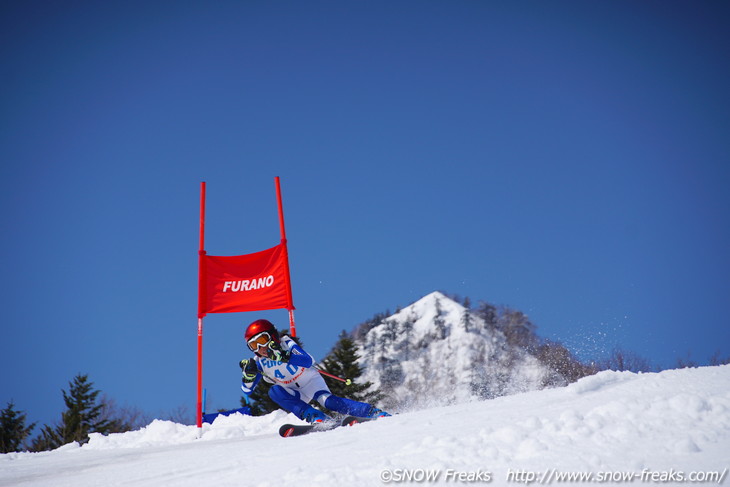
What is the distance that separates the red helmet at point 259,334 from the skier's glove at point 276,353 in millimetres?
97

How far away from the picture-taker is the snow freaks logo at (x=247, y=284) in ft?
36.1

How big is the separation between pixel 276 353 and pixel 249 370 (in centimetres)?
51

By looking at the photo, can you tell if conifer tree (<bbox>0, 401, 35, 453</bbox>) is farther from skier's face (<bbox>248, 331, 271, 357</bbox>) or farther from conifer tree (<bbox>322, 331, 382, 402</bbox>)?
skier's face (<bbox>248, 331, 271, 357</bbox>)

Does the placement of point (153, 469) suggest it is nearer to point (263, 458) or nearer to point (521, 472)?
point (263, 458)

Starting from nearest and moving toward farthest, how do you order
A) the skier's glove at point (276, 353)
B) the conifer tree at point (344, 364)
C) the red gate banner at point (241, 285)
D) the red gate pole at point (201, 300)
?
the skier's glove at point (276, 353) → the red gate pole at point (201, 300) → the red gate banner at point (241, 285) → the conifer tree at point (344, 364)

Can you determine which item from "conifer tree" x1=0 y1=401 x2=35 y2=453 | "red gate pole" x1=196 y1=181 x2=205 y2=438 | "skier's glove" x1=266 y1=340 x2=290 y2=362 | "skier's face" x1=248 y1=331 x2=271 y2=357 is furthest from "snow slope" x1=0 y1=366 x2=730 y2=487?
"conifer tree" x1=0 y1=401 x2=35 y2=453

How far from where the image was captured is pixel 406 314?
154m

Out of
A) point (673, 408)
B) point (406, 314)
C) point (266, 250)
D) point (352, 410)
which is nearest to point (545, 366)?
point (266, 250)

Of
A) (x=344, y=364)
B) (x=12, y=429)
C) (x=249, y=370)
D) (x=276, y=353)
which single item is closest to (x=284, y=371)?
(x=276, y=353)

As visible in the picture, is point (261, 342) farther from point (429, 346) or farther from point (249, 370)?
point (429, 346)

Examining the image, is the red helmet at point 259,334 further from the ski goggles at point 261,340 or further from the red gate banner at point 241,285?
the red gate banner at point 241,285

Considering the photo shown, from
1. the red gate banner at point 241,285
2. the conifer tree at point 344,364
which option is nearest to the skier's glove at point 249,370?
the red gate banner at point 241,285

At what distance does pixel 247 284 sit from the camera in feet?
36.3

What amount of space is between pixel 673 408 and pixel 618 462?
0.89 meters
